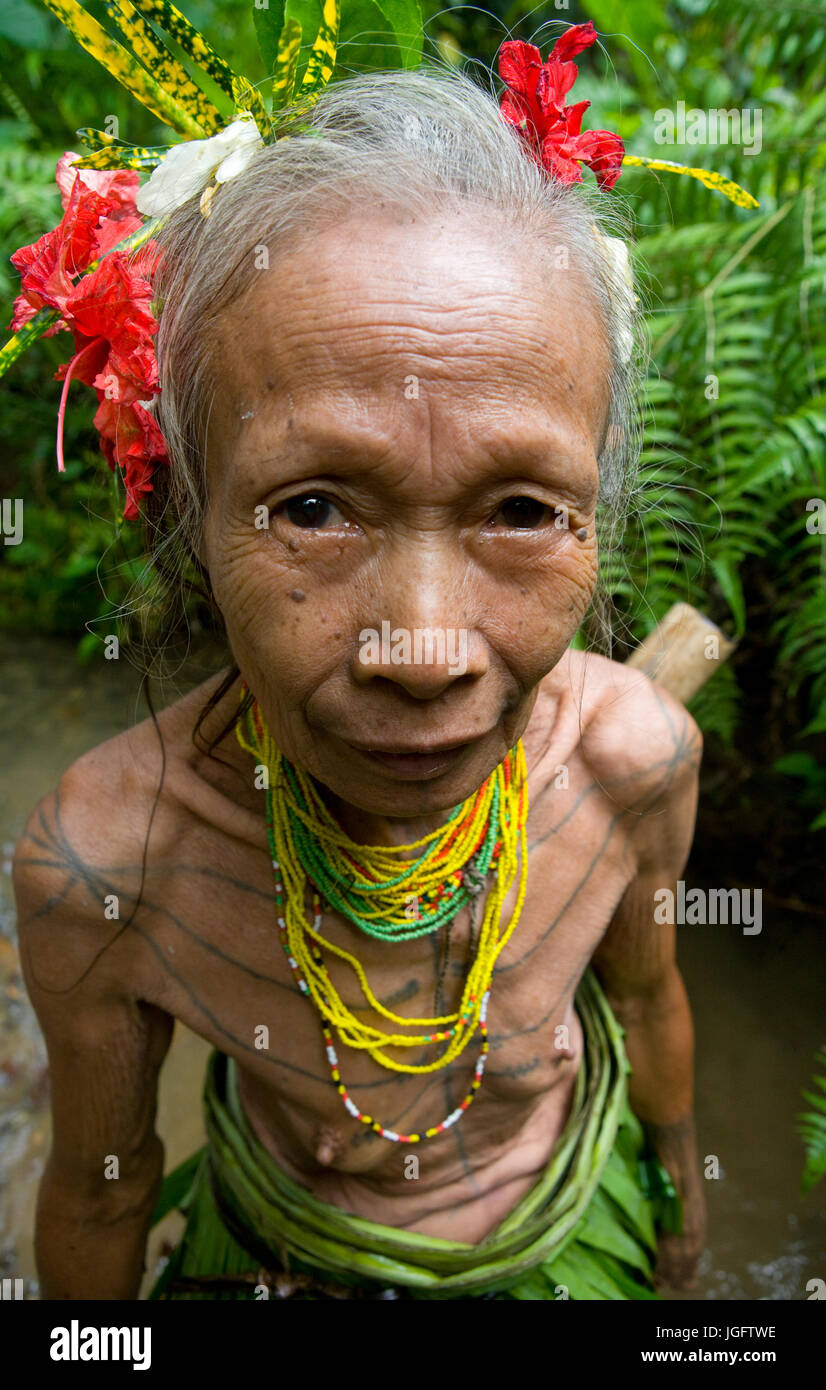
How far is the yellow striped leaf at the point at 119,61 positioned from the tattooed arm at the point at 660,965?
0.99 metres

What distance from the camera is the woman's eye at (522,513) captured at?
0.97m

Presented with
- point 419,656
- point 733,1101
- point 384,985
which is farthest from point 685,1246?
point 419,656

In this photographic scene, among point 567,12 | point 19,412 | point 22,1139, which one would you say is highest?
point 567,12

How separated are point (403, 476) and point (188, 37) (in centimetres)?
55

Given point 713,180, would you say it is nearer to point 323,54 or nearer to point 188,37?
point 323,54

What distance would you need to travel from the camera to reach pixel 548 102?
1054 mm

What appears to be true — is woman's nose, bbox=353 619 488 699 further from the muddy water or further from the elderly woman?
the muddy water

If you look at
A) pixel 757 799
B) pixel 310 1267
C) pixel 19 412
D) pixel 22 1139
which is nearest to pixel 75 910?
pixel 310 1267

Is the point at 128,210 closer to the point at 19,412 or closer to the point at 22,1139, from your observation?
the point at 22,1139

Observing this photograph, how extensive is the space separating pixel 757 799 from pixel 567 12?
11.0 feet

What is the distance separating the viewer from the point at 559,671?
4.99 feet

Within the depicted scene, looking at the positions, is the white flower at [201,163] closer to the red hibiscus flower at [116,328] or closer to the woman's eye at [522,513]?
the red hibiscus flower at [116,328]

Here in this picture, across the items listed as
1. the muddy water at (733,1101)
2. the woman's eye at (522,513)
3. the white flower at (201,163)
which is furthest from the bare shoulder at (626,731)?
the muddy water at (733,1101)

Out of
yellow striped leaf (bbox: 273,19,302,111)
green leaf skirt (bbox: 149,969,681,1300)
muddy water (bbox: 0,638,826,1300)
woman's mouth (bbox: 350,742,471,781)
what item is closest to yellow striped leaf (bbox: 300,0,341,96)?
yellow striped leaf (bbox: 273,19,302,111)
